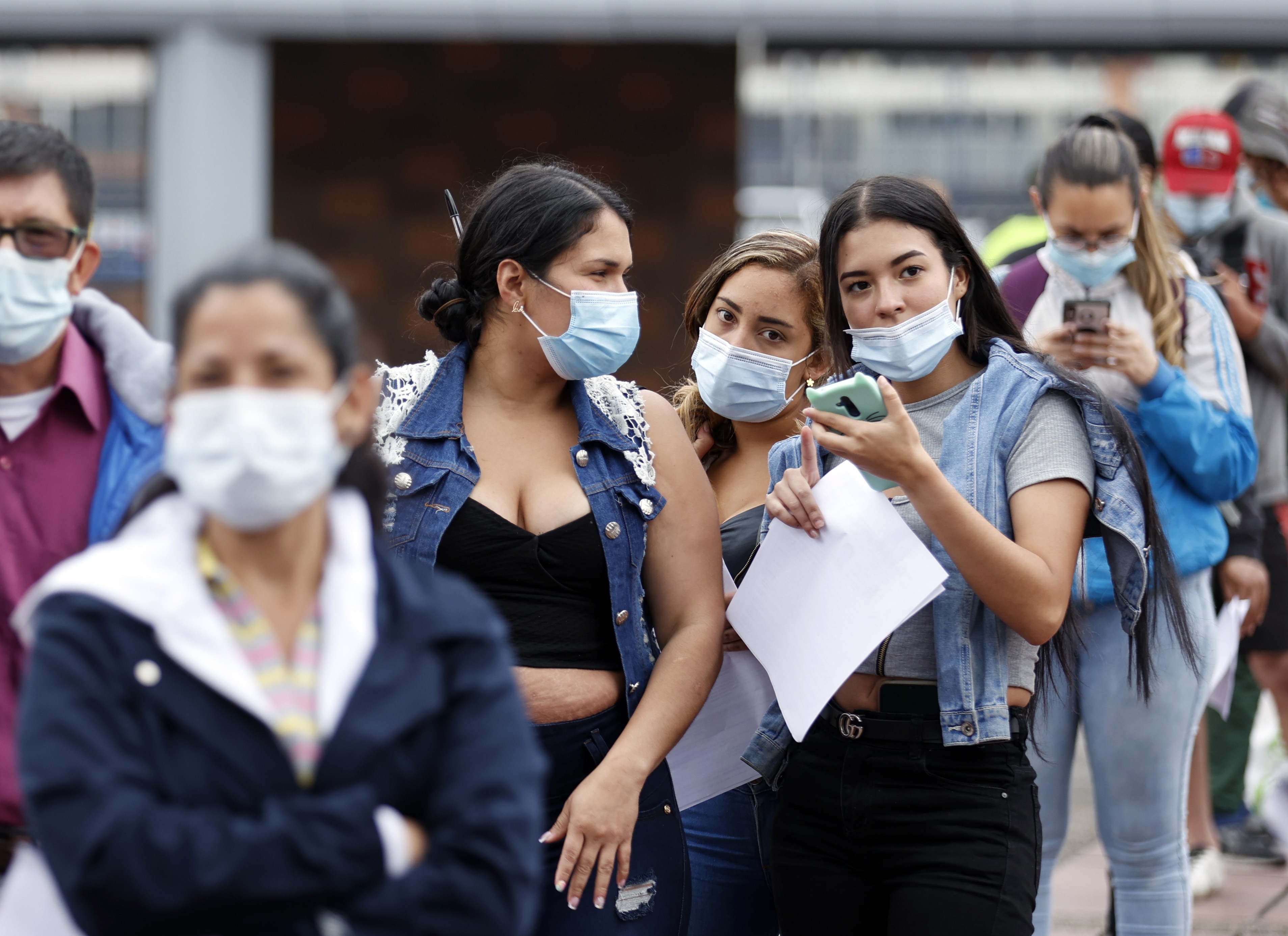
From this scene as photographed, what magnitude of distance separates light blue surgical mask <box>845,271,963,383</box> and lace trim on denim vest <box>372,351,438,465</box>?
0.83 metres

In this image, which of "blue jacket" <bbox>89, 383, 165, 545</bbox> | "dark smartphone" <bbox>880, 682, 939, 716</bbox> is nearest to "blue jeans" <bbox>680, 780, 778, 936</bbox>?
"dark smartphone" <bbox>880, 682, 939, 716</bbox>

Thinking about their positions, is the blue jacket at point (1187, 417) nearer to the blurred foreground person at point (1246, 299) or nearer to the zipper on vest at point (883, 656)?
the blurred foreground person at point (1246, 299)

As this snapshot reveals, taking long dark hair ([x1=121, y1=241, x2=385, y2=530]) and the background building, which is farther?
the background building

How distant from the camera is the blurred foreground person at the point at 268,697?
152cm

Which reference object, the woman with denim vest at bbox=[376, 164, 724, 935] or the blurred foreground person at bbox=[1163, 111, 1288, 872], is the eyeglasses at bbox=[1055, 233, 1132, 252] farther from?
the woman with denim vest at bbox=[376, 164, 724, 935]

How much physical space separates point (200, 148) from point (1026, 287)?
5509 mm

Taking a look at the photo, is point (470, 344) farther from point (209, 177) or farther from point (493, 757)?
point (209, 177)

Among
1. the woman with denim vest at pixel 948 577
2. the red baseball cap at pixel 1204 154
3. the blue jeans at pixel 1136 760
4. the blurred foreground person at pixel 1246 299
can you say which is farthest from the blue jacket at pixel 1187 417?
the red baseball cap at pixel 1204 154

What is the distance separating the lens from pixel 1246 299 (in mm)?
4359

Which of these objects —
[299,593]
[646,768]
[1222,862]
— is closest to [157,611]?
[299,593]

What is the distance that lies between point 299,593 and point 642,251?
7.11 m

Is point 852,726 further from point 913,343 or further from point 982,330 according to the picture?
point 982,330

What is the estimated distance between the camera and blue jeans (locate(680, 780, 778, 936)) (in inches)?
123

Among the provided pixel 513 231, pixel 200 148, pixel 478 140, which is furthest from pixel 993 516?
pixel 478 140
